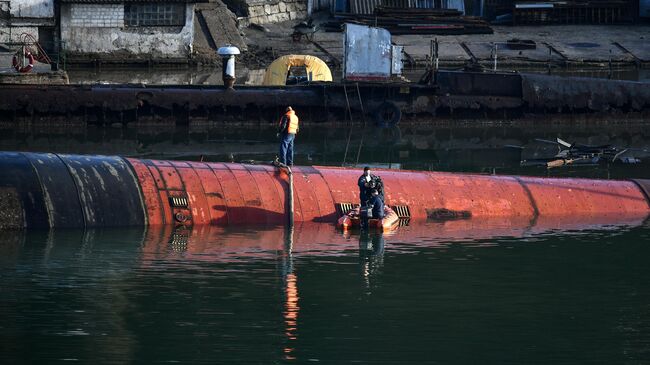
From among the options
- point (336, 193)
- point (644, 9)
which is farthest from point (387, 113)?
point (644, 9)

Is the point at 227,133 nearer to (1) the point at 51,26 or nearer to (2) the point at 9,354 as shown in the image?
(1) the point at 51,26

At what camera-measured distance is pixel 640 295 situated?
3344cm

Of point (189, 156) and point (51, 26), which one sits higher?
point (51, 26)

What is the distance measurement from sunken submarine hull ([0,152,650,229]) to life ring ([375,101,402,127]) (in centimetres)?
2232

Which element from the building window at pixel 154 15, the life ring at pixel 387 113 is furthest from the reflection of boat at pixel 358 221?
the building window at pixel 154 15

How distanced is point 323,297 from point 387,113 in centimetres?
3809

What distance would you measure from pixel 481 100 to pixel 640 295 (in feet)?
122

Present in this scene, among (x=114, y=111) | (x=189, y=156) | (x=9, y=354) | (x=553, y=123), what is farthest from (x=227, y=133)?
(x=9, y=354)

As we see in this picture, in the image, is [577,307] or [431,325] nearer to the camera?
[431,325]

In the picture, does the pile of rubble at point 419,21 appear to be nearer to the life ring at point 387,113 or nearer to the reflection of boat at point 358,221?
the life ring at point 387,113

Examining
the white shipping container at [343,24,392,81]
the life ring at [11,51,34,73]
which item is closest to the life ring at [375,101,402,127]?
the white shipping container at [343,24,392,81]

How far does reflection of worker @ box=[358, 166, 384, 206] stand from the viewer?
3966cm

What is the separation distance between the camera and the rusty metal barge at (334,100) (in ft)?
211

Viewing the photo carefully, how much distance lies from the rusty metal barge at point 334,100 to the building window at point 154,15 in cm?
1819
